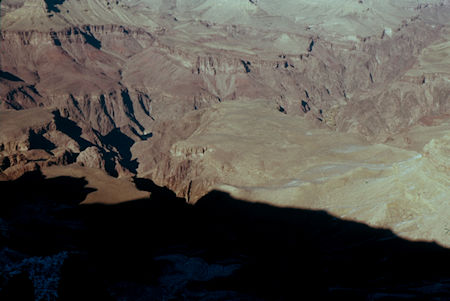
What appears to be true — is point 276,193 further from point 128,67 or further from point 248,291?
point 128,67

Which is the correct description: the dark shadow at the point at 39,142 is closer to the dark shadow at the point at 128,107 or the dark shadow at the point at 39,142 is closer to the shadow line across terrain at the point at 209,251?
the shadow line across terrain at the point at 209,251

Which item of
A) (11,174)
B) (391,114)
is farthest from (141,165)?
(391,114)

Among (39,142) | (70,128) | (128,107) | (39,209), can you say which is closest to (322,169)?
(39,209)

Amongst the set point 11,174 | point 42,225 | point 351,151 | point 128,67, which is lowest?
point 42,225

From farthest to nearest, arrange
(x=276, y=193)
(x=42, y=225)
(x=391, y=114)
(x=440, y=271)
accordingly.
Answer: (x=391, y=114) → (x=276, y=193) → (x=42, y=225) → (x=440, y=271)

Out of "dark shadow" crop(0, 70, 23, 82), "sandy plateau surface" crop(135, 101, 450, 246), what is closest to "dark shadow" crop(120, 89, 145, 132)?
"dark shadow" crop(0, 70, 23, 82)

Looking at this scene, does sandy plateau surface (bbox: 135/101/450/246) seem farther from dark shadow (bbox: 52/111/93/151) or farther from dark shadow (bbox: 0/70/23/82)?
dark shadow (bbox: 0/70/23/82)

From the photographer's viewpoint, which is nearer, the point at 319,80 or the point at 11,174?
the point at 11,174
